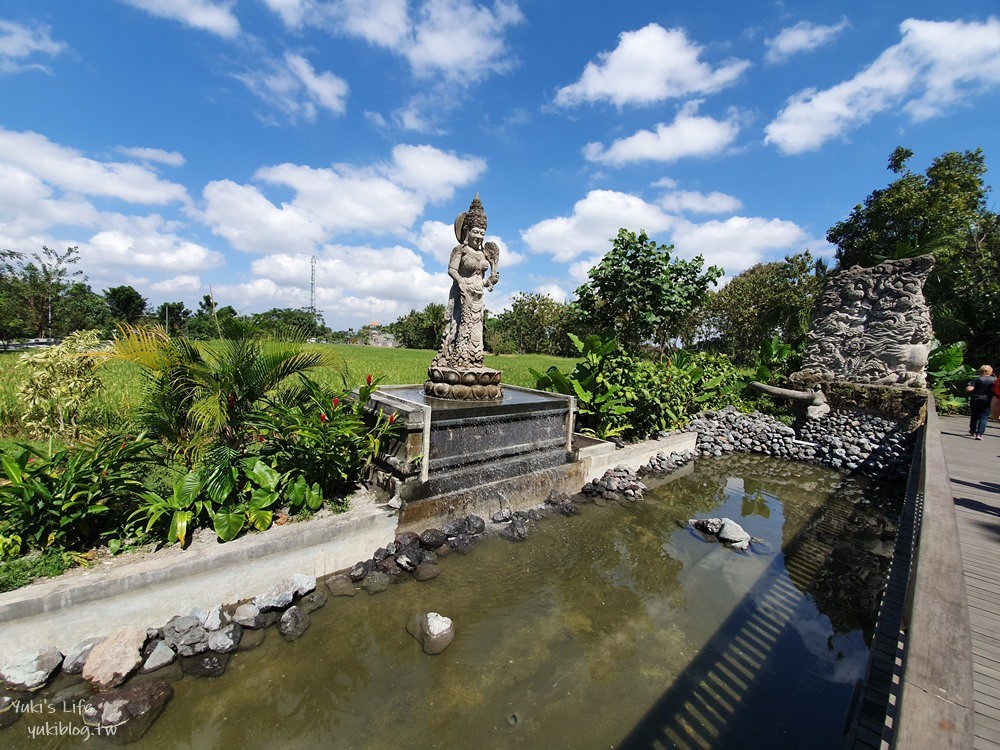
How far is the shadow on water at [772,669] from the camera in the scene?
2.44m

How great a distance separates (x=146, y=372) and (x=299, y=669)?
12.1 ft

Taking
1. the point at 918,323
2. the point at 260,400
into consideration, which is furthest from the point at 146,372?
the point at 918,323

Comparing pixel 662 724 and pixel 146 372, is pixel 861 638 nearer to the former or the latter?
pixel 662 724

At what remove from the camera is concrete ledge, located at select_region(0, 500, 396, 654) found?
2.44 metres

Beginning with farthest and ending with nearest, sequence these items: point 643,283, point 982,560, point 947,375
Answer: point 947,375, point 643,283, point 982,560

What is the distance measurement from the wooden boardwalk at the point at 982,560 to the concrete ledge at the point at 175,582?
4.02 m

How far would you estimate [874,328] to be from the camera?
10078 mm

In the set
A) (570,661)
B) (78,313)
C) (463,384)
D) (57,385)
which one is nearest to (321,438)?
(463,384)

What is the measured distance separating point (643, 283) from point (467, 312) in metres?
5.62

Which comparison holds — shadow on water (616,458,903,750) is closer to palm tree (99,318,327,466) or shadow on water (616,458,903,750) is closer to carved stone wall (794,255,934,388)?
palm tree (99,318,327,466)

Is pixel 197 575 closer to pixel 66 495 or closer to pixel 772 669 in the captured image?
pixel 66 495

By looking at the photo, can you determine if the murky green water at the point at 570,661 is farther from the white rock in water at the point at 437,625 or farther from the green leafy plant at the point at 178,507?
the green leafy plant at the point at 178,507

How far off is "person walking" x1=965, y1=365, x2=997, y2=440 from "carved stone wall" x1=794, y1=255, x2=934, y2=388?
127 centimetres

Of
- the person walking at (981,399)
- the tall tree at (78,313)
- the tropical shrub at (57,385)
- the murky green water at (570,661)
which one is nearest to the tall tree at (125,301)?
the tall tree at (78,313)
